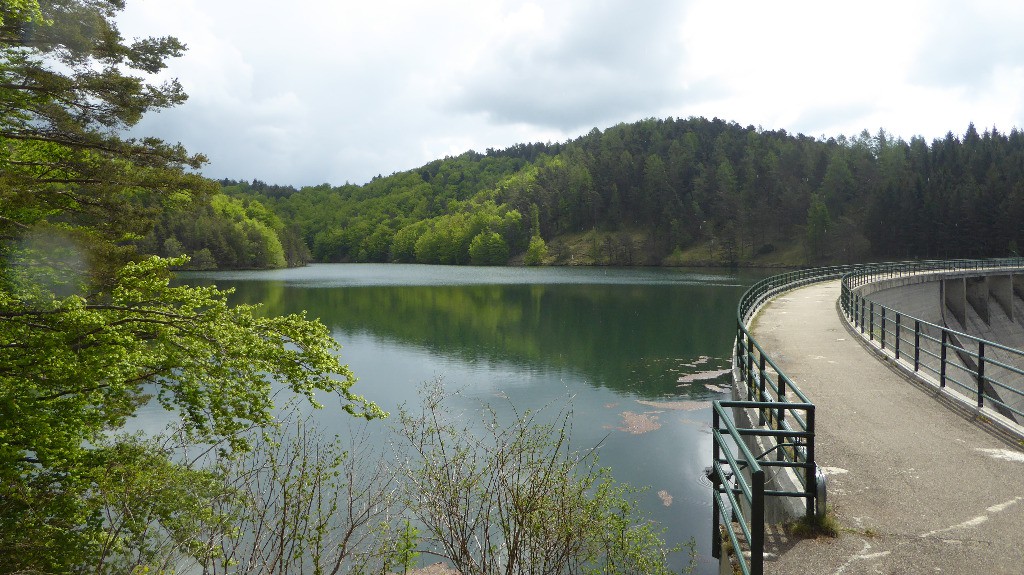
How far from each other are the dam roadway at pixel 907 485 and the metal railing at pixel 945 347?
0.77m

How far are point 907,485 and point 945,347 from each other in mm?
5457

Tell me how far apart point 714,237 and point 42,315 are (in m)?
122

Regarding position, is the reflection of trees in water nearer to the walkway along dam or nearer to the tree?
the walkway along dam

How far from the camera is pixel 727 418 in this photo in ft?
18.5

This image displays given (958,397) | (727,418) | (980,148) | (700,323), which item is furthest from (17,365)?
(980,148)

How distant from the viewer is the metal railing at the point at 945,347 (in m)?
10.1

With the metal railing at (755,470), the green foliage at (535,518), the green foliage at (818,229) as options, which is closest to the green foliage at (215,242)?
the green foliage at (818,229)

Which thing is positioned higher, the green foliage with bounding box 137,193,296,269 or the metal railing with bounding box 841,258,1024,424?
the green foliage with bounding box 137,193,296,269

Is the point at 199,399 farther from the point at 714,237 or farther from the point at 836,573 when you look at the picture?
the point at 714,237

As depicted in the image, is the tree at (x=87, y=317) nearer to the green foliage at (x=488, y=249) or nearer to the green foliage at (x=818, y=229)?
the green foliage at (x=818, y=229)

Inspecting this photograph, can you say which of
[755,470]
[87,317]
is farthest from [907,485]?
A: [87,317]

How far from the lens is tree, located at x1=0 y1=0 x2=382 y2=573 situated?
845 centimetres

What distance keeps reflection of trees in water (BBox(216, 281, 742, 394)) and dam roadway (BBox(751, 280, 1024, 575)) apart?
12.8m

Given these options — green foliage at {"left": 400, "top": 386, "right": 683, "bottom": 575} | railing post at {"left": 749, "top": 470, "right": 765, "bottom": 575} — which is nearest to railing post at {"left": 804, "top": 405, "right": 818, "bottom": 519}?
railing post at {"left": 749, "top": 470, "right": 765, "bottom": 575}
